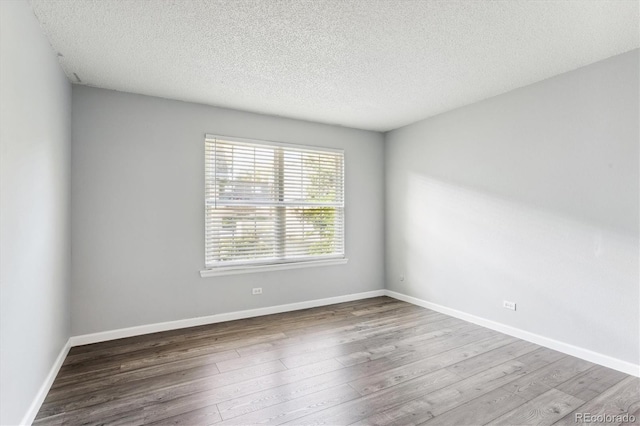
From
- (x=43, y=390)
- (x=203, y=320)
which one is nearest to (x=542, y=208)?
(x=203, y=320)

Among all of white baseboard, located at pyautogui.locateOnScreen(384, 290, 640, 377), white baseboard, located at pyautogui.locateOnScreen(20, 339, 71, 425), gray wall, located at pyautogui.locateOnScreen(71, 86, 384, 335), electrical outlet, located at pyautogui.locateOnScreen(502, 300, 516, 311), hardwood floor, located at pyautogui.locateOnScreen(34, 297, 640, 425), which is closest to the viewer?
white baseboard, located at pyautogui.locateOnScreen(20, 339, 71, 425)

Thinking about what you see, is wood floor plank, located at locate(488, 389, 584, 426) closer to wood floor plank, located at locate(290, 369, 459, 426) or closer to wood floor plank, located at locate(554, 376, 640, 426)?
wood floor plank, located at locate(554, 376, 640, 426)

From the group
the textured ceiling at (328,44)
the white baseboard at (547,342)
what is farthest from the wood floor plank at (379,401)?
the textured ceiling at (328,44)

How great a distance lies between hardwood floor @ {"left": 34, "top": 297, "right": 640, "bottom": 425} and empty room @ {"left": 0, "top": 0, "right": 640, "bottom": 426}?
23 mm

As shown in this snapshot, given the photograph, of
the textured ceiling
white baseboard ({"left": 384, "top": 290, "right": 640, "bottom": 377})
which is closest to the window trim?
the textured ceiling

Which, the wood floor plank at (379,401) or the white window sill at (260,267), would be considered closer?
the wood floor plank at (379,401)

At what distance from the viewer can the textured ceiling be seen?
2137mm

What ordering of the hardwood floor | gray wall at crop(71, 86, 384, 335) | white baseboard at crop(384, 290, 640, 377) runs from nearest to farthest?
1. the hardwood floor
2. white baseboard at crop(384, 290, 640, 377)
3. gray wall at crop(71, 86, 384, 335)

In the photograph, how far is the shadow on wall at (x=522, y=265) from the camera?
272 centimetres

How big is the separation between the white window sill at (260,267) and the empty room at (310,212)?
Result: 1.1 inches

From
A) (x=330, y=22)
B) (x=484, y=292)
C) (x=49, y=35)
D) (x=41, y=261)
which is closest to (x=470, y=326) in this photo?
(x=484, y=292)

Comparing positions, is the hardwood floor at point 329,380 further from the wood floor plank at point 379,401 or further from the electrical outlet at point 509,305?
the electrical outlet at point 509,305

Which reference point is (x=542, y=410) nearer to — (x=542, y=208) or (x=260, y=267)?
(x=542, y=208)

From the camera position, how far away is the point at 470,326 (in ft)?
12.3
